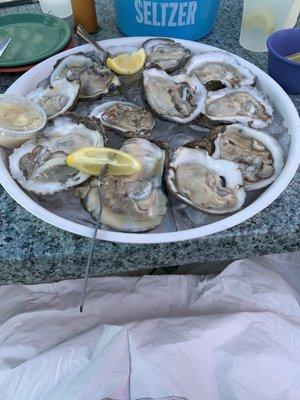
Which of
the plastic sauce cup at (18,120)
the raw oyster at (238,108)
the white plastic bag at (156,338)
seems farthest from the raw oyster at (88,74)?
the white plastic bag at (156,338)

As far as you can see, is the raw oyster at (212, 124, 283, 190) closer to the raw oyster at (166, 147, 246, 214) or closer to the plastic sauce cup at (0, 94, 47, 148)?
the raw oyster at (166, 147, 246, 214)

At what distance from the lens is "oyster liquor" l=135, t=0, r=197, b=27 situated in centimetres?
98

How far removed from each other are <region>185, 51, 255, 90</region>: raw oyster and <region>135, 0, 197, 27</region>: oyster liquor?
13cm

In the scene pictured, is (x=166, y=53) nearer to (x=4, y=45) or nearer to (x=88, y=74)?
(x=88, y=74)

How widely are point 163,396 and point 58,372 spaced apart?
20 centimetres

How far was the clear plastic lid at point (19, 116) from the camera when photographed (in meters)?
0.77

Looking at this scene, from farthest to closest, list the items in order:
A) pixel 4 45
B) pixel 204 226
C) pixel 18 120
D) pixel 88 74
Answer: pixel 4 45, pixel 88 74, pixel 18 120, pixel 204 226

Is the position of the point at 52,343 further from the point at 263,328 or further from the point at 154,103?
the point at 154,103

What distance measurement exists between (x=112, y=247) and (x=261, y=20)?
75 cm

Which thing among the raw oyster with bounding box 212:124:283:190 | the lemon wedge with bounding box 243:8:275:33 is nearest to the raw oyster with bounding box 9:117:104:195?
the raw oyster with bounding box 212:124:283:190

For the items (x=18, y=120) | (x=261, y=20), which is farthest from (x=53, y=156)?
(x=261, y=20)

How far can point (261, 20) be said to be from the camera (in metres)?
1.06

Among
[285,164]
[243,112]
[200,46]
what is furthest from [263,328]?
[200,46]

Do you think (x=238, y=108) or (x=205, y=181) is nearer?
(x=205, y=181)
